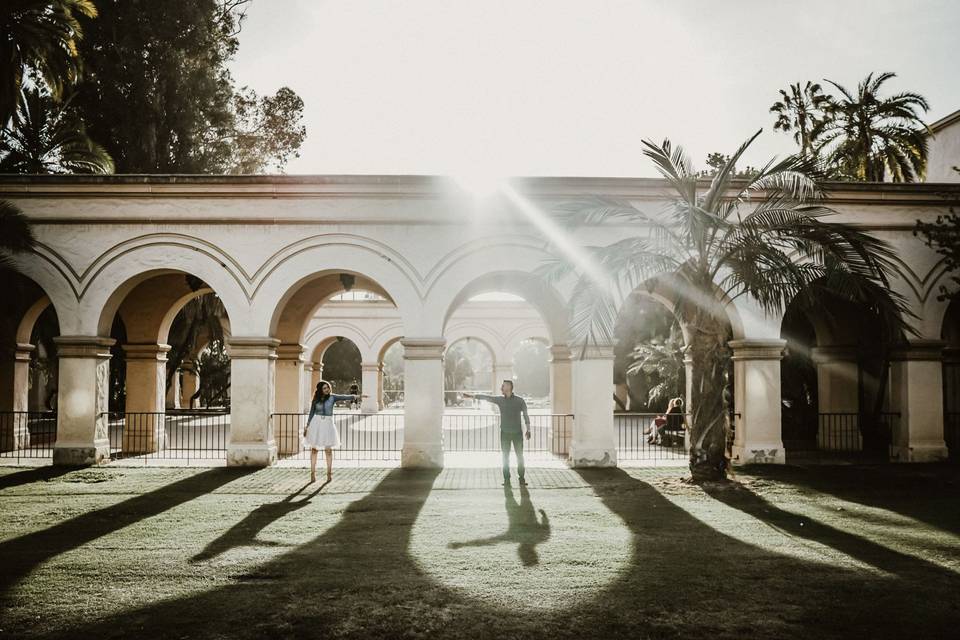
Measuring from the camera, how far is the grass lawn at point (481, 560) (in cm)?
496

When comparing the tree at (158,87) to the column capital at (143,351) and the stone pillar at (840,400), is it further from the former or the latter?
the stone pillar at (840,400)

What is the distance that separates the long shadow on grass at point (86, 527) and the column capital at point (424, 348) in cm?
411

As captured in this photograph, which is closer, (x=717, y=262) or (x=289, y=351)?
(x=717, y=262)

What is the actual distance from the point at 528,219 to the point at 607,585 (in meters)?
9.12

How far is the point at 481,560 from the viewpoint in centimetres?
665

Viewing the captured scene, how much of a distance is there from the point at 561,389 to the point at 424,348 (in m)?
4.85

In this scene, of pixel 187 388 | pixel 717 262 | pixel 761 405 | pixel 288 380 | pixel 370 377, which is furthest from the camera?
pixel 187 388

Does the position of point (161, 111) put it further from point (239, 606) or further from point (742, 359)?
point (239, 606)

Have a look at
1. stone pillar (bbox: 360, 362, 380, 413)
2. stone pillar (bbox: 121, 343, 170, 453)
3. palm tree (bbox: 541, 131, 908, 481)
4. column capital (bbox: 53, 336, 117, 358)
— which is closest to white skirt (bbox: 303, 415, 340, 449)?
palm tree (bbox: 541, 131, 908, 481)

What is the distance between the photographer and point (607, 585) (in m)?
5.83

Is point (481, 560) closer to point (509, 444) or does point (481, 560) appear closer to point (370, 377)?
point (509, 444)

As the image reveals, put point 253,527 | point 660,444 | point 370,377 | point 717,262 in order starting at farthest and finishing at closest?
point 370,377
point 660,444
point 717,262
point 253,527

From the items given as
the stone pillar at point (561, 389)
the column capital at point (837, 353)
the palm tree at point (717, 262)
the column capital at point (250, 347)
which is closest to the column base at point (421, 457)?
the column capital at point (250, 347)

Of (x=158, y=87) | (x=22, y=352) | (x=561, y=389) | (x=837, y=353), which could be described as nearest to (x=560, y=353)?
(x=561, y=389)
